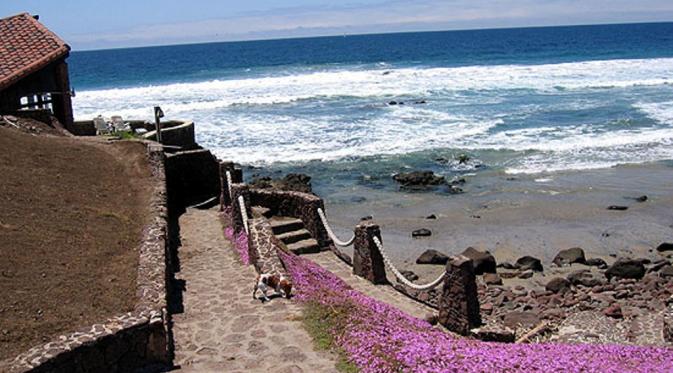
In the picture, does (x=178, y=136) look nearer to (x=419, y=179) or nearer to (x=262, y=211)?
(x=262, y=211)

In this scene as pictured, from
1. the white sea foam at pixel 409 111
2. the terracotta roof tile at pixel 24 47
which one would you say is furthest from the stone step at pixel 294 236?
the white sea foam at pixel 409 111

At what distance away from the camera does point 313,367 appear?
8609 millimetres

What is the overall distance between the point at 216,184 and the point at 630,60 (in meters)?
73.8

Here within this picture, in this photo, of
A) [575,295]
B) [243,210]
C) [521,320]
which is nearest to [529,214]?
[575,295]

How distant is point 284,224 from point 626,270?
8515 mm

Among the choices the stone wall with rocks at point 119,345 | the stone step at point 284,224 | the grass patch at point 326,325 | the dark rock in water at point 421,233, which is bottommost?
the dark rock in water at point 421,233

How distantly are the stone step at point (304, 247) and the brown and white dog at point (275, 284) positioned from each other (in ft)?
16.5

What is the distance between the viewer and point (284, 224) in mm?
17062

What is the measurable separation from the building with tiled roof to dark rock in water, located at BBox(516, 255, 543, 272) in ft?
49.3

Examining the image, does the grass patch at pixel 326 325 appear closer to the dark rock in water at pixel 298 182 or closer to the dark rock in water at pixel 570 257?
the dark rock in water at pixel 570 257

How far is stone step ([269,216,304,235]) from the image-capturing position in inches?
664

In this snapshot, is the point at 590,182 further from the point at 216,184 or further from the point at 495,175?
the point at 216,184

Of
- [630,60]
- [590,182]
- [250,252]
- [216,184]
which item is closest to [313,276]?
[250,252]

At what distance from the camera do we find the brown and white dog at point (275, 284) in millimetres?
11039
